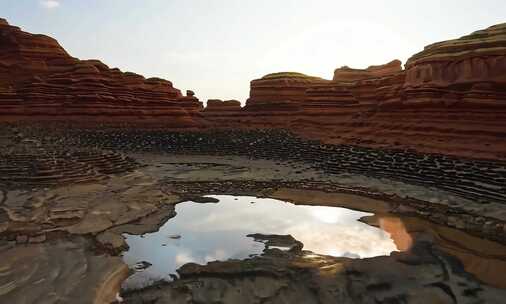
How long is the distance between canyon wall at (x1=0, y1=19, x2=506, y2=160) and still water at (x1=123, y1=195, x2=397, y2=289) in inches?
413

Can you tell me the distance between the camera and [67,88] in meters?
39.1

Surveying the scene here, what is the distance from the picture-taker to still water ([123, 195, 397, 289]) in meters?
9.09

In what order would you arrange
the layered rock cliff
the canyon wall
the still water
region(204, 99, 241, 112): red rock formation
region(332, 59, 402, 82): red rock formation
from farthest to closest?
region(204, 99, 241, 112): red rock formation < region(332, 59, 402, 82): red rock formation < the canyon wall < the layered rock cliff < the still water

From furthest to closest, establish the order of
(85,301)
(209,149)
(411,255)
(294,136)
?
(294,136)
(209,149)
(411,255)
(85,301)

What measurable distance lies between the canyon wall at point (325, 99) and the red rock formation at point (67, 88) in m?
0.10

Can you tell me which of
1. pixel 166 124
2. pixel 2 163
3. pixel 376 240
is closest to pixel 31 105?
pixel 166 124

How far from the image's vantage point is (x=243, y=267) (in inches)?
334

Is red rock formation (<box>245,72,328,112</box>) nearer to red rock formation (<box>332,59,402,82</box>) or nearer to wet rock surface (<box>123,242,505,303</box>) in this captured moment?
red rock formation (<box>332,59,402,82</box>)

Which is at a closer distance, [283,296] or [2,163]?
[283,296]

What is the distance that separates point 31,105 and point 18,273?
113 ft

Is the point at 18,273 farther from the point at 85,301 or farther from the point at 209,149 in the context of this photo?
the point at 209,149

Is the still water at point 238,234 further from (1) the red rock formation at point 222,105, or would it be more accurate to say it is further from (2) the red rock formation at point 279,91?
(1) the red rock formation at point 222,105

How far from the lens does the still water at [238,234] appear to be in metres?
9.09

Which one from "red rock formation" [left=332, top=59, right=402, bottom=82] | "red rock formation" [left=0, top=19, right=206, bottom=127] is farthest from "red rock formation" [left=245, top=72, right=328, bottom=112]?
"red rock formation" [left=0, top=19, right=206, bottom=127]
